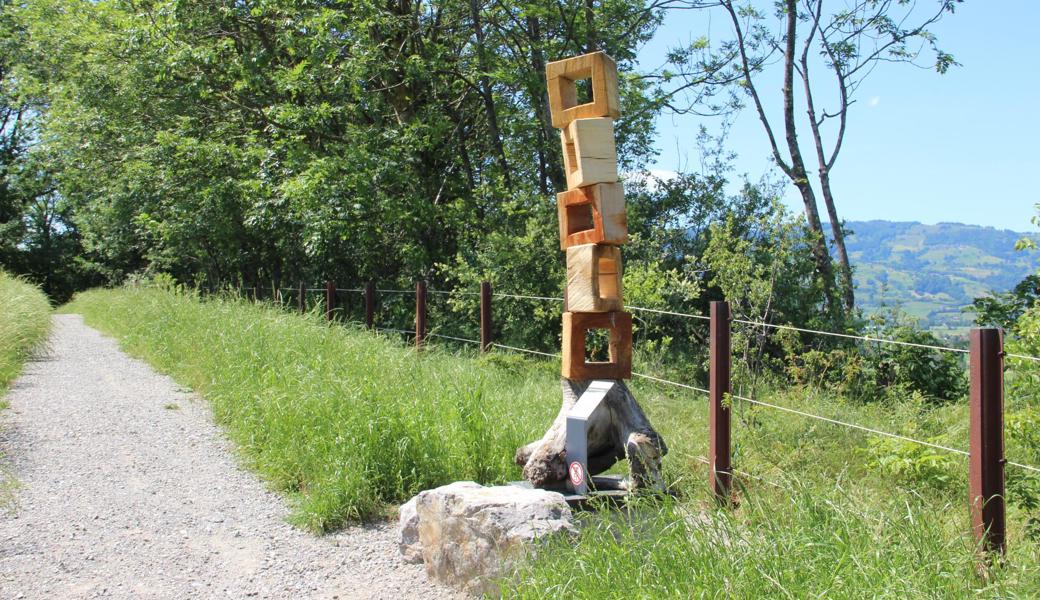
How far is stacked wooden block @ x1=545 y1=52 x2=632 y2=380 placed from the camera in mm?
5008

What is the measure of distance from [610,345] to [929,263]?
121 m

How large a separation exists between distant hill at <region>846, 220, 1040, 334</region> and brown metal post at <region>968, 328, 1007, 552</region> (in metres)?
0.20

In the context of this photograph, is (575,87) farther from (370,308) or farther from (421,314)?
(370,308)

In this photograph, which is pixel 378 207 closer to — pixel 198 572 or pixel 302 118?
pixel 302 118

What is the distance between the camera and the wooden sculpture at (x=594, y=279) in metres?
4.94

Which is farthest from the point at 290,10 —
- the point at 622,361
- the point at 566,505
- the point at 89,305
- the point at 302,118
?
the point at 89,305

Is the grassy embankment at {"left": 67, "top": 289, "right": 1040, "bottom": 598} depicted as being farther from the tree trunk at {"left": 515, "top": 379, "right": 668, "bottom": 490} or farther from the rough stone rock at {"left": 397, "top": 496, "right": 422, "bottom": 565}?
the rough stone rock at {"left": 397, "top": 496, "right": 422, "bottom": 565}

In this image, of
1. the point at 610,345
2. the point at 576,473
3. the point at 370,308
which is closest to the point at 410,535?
the point at 576,473

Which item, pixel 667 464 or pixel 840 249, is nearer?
pixel 667 464

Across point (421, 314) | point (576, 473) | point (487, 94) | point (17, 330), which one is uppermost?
point (487, 94)

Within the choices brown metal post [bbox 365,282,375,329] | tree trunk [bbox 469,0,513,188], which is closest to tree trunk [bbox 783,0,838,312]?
tree trunk [bbox 469,0,513,188]

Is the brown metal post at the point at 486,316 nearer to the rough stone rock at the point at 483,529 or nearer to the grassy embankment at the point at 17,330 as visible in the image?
the grassy embankment at the point at 17,330

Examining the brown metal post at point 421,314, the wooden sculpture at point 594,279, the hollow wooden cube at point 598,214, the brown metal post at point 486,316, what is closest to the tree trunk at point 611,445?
the wooden sculpture at point 594,279

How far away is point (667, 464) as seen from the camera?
18.0ft
